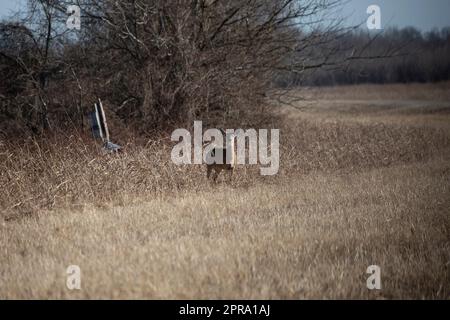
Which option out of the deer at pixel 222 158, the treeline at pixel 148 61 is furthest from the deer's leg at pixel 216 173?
the treeline at pixel 148 61

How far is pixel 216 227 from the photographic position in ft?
20.6

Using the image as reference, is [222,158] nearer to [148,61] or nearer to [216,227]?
[216,227]

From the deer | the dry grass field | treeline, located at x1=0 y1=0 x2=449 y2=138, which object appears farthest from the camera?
treeline, located at x1=0 y1=0 x2=449 y2=138

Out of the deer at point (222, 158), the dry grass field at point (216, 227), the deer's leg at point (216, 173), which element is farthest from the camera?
the deer's leg at point (216, 173)

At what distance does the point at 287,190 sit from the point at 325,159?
3434mm

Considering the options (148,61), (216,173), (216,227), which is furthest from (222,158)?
(148,61)

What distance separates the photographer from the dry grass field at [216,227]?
4438mm

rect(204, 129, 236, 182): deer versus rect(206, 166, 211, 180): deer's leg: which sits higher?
rect(204, 129, 236, 182): deer

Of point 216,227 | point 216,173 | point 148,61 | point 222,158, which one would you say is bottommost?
point 216,227

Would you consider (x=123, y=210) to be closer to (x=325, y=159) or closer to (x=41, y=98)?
(x=325, y=159)

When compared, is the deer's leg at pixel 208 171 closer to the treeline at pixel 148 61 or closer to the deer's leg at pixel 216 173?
the deer's leg at pixel 216 173

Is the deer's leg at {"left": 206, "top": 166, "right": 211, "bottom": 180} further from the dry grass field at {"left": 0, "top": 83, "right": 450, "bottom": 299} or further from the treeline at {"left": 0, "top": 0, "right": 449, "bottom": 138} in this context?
the treeline at {"left": 0, "top": 0, "right": 449, "bottom": 138}

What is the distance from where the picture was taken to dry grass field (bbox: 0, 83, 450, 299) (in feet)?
14.6

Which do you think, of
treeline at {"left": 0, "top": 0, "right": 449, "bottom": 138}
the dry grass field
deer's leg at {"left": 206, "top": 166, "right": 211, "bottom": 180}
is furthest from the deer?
treeline at {"left": 0, "top": 0, "right": 449, "bottom": 138}
